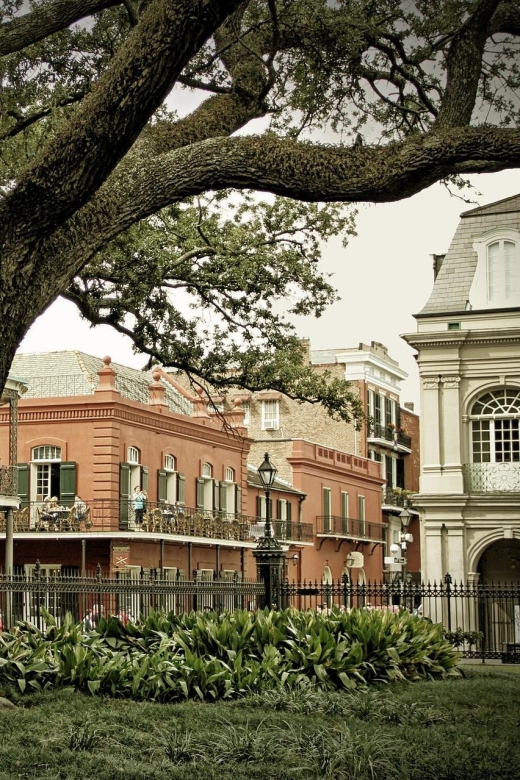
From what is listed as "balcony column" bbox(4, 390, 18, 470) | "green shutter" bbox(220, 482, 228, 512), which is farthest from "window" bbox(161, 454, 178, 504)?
"balcony column" bbox(4, 390, 18, 470)

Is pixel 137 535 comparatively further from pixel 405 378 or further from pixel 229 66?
pixel 405 378

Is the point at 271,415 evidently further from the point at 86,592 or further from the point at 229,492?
the point at 86,592

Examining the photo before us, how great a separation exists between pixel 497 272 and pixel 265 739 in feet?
61.2

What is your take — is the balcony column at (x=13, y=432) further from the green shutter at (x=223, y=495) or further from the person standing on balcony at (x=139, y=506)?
the green shutter at (x=223, y=495)

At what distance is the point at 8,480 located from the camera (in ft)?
91.8

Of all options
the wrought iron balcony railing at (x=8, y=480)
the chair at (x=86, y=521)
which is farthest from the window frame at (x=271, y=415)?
the wrought iron balcony railing at (x=8, y=480)

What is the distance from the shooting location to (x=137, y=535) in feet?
108

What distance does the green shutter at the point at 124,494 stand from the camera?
33.3 m

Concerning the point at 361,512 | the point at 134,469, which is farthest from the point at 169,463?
the point at 361,512

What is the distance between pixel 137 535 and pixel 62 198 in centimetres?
2635

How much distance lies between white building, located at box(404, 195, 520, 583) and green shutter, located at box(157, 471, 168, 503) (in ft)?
43.2

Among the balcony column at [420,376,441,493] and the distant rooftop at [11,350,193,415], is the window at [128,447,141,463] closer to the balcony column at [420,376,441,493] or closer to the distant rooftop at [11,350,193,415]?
the distant rooftop at [11,350,193,415]

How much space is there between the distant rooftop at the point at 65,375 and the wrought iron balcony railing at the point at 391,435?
18211 mm

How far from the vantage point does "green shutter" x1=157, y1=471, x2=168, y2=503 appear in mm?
36406
